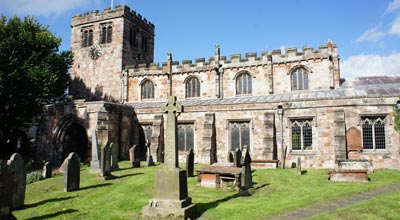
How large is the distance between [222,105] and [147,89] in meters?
10.6

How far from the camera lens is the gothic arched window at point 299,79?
25.8 m

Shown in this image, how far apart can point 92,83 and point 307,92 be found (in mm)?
20914

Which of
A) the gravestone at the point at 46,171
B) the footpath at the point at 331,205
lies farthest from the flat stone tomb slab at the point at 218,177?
the gravestone at the point at 46,171

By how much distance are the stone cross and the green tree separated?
18.1 meters

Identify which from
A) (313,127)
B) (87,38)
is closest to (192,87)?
(313,127)

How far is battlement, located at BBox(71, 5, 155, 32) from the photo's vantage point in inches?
1254

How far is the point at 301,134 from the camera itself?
2056 centimetres

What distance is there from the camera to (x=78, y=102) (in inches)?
915

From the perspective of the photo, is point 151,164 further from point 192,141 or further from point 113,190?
point 113,190

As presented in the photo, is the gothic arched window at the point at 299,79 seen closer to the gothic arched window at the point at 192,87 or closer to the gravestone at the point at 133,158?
the gothic arched window at the point at 192,87

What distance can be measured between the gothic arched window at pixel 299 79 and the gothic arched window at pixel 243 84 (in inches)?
145

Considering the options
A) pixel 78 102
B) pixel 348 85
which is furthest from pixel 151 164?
pixel 348 85

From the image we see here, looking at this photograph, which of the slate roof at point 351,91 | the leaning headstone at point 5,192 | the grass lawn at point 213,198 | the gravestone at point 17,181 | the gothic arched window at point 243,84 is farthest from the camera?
the gothic arched window at point 243,84

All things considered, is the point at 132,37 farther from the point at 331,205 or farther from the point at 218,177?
the point at 331,205
